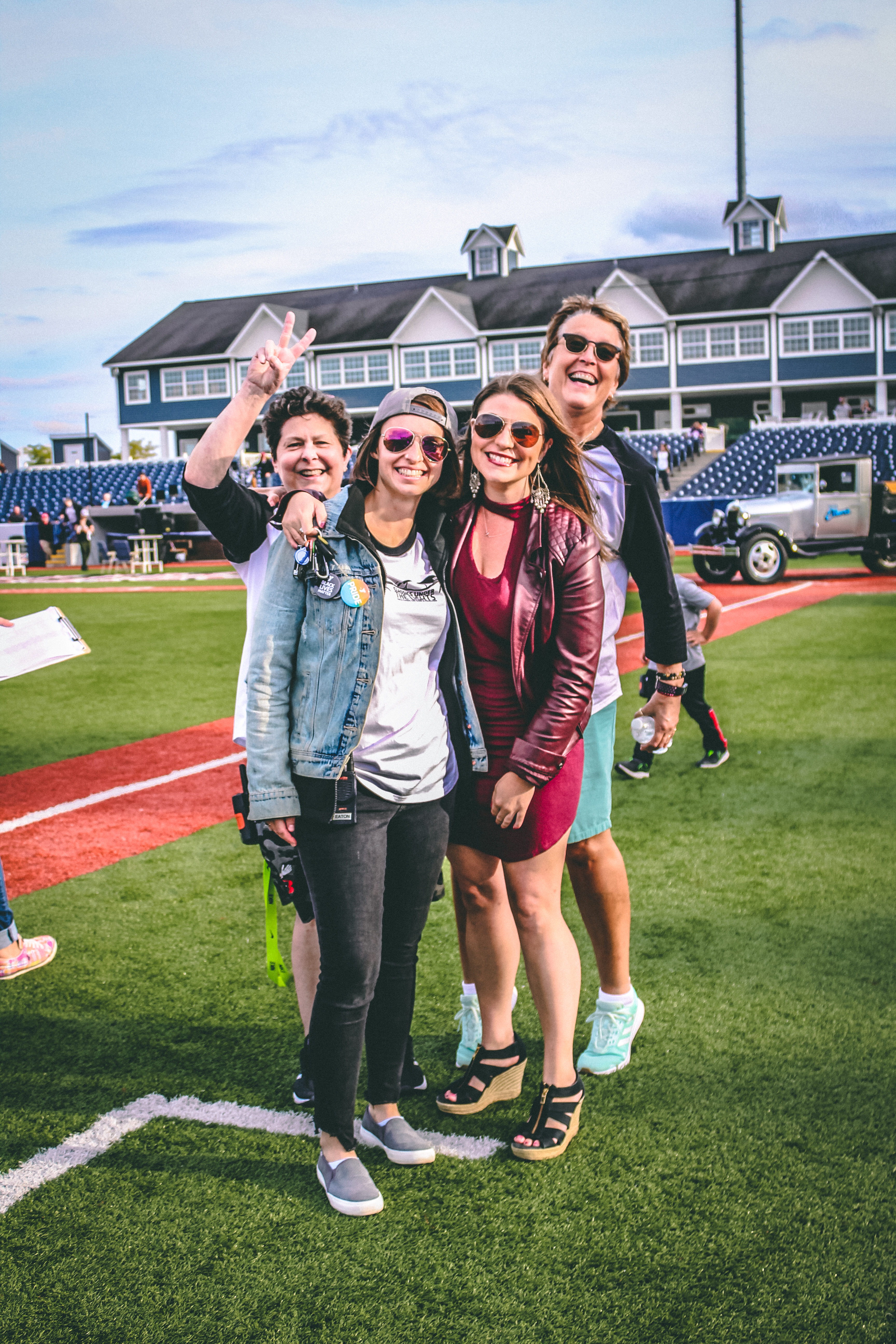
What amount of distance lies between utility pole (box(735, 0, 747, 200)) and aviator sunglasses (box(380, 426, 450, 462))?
58.3 m

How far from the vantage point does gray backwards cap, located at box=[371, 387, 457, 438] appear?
2701 mm

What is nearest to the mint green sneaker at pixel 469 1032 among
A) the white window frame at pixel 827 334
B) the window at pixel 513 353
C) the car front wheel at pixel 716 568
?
the car front wheel at pixel 716 568

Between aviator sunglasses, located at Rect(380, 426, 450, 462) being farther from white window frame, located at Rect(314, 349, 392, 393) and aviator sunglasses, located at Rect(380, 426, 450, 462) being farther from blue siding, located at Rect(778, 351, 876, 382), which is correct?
white window frame, located at Rect(314, 349, 392, 393)

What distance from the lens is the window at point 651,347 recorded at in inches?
1889

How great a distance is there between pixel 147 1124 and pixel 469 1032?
1003 millimetres

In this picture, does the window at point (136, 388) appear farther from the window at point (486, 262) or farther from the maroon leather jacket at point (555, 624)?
the maroon leather jacket at point (555, 624)

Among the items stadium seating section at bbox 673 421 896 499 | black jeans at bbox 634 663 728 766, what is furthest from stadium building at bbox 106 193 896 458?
black jeans at bbox 634 663 728 766

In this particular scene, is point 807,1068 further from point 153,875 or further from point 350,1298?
point 153,875

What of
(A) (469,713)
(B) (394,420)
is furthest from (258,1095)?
(B) (394,420)

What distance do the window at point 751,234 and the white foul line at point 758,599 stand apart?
36.2 meters

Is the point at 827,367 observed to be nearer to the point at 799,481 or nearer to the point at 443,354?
the point at 443,354

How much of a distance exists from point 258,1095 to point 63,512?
4599cm

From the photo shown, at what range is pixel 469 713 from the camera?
9.36 feet

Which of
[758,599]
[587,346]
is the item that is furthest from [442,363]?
[587,346]
